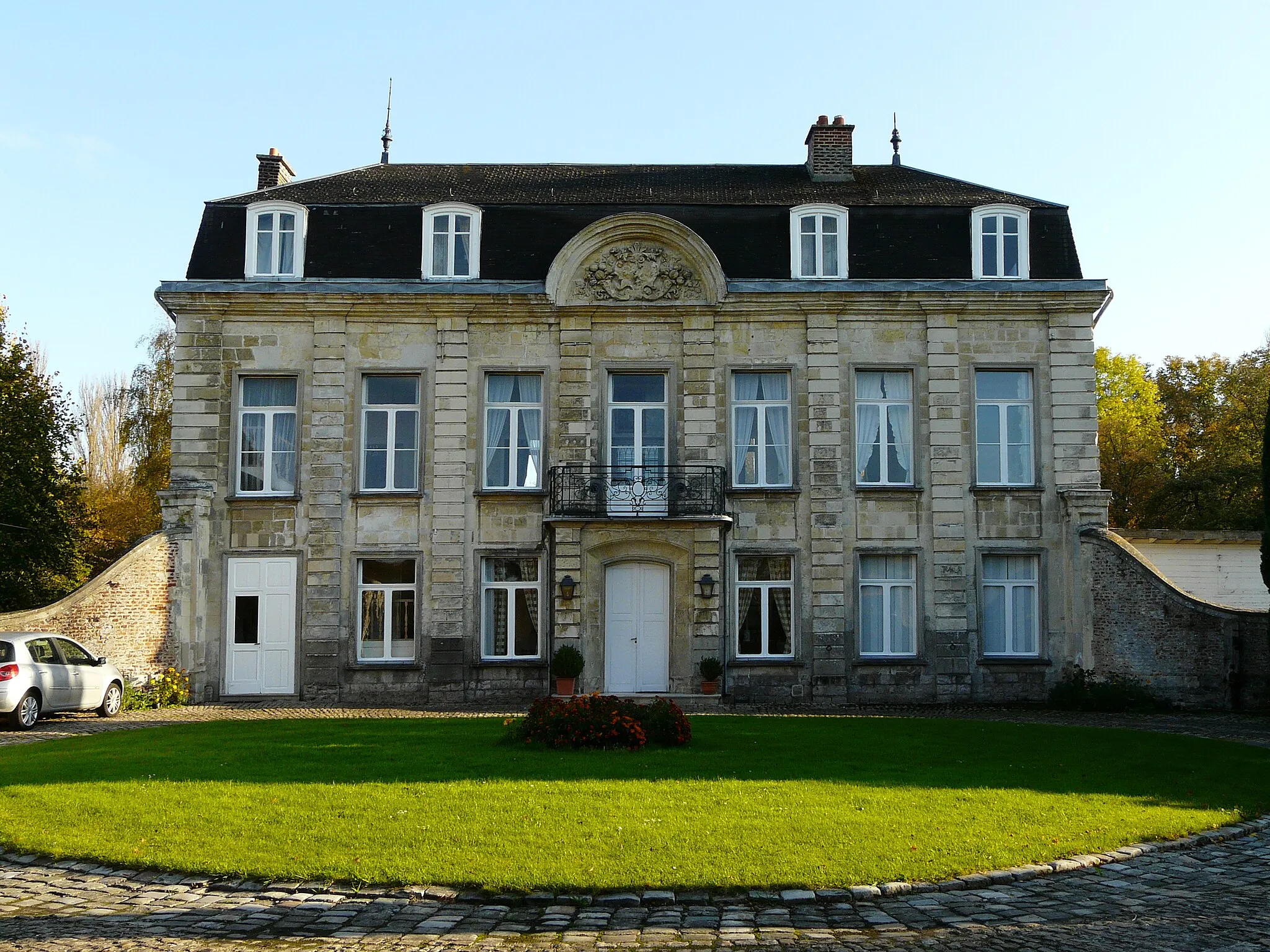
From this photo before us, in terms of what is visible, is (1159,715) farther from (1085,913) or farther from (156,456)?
(156,456)

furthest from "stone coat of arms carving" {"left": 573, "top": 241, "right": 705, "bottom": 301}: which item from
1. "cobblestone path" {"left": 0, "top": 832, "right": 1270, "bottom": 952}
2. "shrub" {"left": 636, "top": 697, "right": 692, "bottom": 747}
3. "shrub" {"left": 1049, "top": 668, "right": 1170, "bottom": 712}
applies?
"cobblestone path" {"left": 0, "top": 832, "right": 1270, "bottom": 952}

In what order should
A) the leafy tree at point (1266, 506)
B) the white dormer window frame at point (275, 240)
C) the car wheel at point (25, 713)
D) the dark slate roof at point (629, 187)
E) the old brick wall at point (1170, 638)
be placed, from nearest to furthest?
the car wheel at point (25, 713)
the leafy tree at point (1266, 506)
the old brick wall at point (1170, 638)
the white dormer window frame at point (275, 240)
the dark slate roof at point (629, 187)

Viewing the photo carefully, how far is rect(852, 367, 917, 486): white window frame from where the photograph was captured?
22.8m

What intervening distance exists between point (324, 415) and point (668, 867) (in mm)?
15908

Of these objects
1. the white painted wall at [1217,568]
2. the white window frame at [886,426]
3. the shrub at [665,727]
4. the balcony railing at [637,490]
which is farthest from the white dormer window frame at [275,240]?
the white painted wall at [1217,568]

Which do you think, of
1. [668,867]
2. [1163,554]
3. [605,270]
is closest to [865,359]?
[605,270]

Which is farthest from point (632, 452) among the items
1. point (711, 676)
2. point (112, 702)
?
point (112, 702)

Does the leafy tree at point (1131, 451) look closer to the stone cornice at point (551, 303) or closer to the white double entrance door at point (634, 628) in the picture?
the stone cornice at point (551, 303)

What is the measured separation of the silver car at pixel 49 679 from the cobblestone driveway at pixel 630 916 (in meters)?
9.35

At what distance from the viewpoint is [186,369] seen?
22578 millimetres

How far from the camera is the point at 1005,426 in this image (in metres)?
22.9

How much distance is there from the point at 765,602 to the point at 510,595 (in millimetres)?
4750

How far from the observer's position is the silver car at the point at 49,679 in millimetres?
17125

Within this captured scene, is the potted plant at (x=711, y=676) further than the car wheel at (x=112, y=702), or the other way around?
the potted plant at (x=711, y=676)
